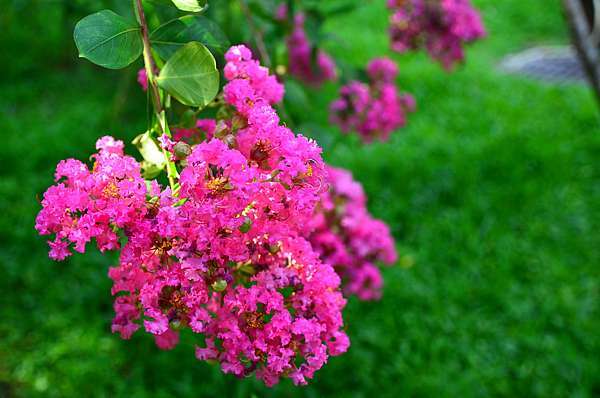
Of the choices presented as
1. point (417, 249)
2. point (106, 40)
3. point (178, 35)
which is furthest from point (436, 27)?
point (106, 40)

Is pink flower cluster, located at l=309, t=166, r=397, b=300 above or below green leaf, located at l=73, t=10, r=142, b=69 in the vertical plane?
below

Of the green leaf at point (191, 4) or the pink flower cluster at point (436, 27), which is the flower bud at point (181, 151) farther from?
the pink flower cluster at point (436, 27)

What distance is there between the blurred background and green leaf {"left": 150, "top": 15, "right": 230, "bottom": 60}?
0.70 m

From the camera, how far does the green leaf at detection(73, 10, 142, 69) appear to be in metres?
0.70

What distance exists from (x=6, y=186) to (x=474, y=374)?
2.21 metres

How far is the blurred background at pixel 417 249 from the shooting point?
2111mm

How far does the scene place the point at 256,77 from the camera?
833 mm

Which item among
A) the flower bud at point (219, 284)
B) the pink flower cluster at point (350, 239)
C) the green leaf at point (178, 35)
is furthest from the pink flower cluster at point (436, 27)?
the flower bud at point (219, 284)

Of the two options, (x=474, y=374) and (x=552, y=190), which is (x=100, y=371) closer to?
(x=474, y=374)

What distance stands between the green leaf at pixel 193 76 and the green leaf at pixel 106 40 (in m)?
0.06

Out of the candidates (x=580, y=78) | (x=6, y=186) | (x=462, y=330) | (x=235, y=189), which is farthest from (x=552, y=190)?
(x=235, y=189)

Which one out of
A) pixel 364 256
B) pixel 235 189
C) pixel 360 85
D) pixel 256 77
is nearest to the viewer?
pixel 235 189

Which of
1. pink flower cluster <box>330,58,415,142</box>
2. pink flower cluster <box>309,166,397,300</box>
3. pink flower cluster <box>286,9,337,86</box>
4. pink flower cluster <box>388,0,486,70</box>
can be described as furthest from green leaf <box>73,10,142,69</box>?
pink flower cluster <box>388,0,486,70</box>

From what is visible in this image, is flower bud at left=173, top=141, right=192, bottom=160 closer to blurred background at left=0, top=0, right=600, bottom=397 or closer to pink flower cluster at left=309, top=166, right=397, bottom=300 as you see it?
blurred background at left=0, top=0, right=600, bottom=397
